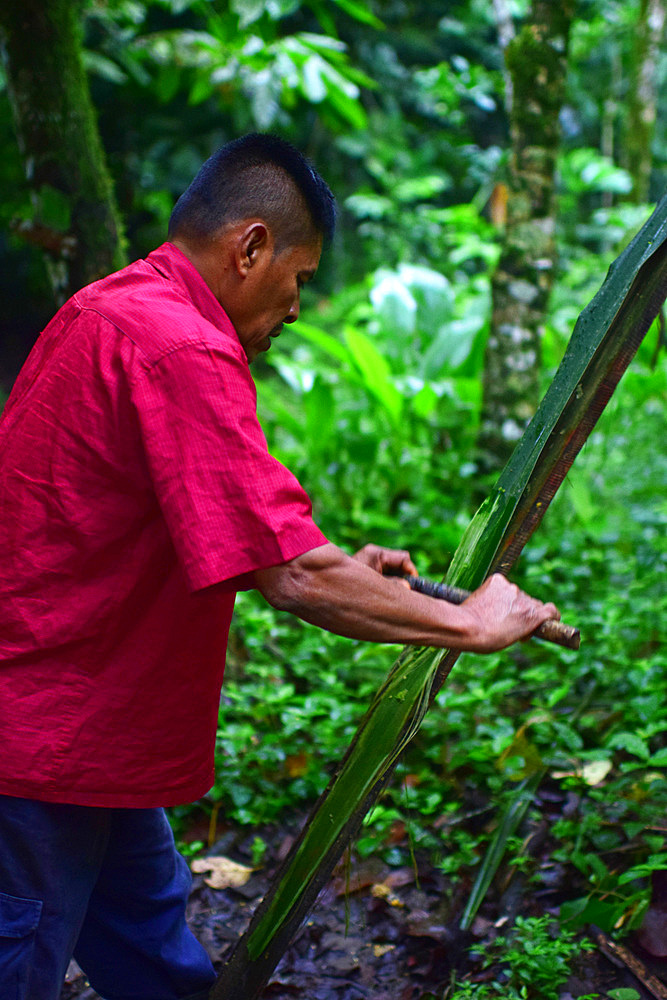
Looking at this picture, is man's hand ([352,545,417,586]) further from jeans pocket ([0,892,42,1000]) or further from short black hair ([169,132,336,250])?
jeans pocket ([0,892,42,1000])

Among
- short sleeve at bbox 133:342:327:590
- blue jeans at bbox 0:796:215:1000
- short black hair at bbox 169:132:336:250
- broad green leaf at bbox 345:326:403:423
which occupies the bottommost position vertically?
blue jeans at bbox 0:796:215:1000

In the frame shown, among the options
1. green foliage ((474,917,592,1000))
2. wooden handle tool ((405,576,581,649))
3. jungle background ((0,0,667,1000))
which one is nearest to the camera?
wooden handle tool ((405,576,581,649))

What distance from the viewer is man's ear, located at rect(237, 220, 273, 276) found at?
1.28 meters

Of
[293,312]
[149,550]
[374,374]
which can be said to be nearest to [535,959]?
[149,550]

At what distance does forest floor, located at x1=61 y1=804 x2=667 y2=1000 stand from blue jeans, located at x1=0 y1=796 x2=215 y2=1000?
0.35m

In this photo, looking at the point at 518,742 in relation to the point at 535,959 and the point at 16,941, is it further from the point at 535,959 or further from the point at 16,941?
the point at 16,941

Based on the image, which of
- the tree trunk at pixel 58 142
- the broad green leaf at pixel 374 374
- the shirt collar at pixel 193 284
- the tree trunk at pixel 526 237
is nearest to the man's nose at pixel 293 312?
the shirt collar at pixel 193 284

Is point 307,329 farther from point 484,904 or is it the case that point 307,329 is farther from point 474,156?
point 474,156

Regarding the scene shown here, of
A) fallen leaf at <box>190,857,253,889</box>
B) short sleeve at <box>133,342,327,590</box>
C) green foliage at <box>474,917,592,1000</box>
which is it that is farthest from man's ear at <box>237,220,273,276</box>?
fallen leaf at <box>190,857,253,889</box>

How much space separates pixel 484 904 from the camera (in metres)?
2.01

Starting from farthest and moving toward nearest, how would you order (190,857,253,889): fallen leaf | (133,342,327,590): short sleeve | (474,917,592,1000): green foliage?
1. (190,857,253,889): fallen leaf
2. (474,917,592,1000): green foliage
3. (133,342,327,590): short sleeve

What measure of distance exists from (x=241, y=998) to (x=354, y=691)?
53.9 inches

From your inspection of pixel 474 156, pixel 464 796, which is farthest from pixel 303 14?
pixel 464 796

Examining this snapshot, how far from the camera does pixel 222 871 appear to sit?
222 cm
